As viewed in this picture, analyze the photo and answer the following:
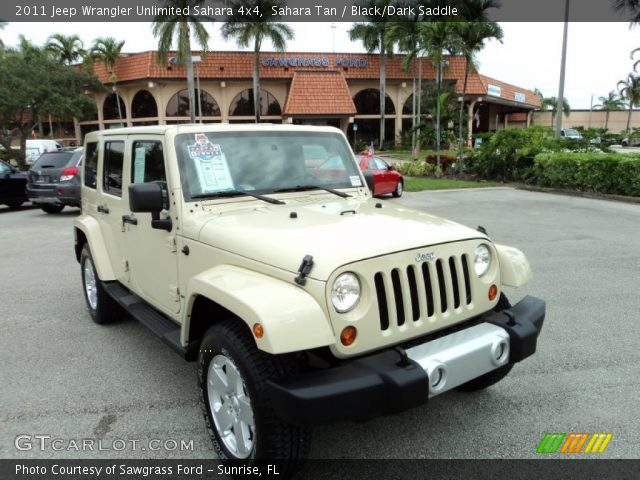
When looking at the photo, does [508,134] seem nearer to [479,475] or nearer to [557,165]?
[557,165]

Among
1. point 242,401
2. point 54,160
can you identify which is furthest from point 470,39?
point 242,401

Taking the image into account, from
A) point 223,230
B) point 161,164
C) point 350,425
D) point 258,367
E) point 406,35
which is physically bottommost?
point 350,425

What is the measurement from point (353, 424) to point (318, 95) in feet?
113

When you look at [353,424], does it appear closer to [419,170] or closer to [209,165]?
[209,165]

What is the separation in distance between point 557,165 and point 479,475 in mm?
16442

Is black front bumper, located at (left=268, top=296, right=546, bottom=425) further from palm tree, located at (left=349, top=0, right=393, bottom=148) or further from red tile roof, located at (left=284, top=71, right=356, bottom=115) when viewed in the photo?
red tile roof, located at (left=284, top=71, right=356, bottom=115)

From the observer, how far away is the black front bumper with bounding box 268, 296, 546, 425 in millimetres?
2203

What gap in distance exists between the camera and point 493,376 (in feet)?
11.0

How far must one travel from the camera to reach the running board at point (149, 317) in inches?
127

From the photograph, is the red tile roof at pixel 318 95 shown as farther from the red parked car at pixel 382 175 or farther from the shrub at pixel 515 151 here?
the red parked car at pixel 382 175

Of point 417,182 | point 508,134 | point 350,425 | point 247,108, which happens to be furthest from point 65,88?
point 350,425

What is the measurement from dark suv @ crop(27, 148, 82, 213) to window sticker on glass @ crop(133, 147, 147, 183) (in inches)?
365

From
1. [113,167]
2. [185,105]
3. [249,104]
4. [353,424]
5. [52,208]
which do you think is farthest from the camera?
[249,104]

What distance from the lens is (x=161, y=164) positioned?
11.6ft
